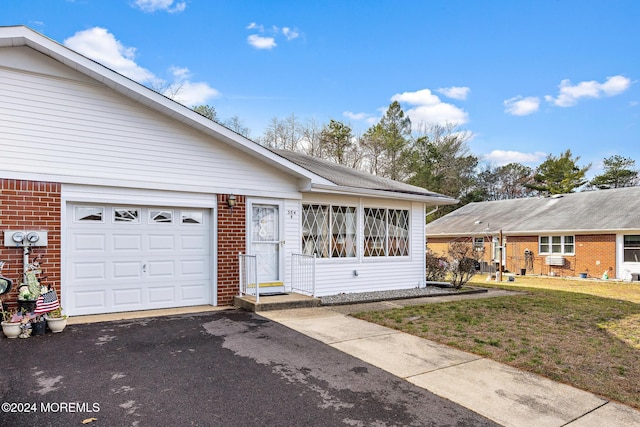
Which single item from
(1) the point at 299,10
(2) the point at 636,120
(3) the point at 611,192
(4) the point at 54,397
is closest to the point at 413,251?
(4) the point at 54,397

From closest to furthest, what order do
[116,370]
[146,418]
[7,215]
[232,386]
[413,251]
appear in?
[146,418]
[232,386]
[116,370]
[7,215]
[413,251]

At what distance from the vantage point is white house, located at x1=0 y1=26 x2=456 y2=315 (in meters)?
6.17

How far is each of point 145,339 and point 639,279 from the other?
2050 centimetres

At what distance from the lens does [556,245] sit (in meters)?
20.6

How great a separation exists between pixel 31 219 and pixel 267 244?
4.26 meters

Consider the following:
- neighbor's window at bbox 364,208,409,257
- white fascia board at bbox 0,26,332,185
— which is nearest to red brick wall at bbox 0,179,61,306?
white fascia board at bbox 0,26,332,185

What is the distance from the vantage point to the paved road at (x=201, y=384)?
10.3 ft

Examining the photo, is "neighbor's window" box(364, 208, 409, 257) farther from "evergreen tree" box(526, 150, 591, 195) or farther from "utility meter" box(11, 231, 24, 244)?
"evergreen tree" box(526, 150, 591, 195)

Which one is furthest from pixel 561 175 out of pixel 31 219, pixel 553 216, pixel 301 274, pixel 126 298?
pixel 31 219

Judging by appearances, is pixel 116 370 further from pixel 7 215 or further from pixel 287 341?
pixel 7 215

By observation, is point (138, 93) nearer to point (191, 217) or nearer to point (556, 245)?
point (191, 217)

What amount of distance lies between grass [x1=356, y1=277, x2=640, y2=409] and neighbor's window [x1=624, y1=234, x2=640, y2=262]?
1018 cm

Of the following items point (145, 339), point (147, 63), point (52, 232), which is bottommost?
point (145, 339)

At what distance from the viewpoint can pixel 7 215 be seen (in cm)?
604
